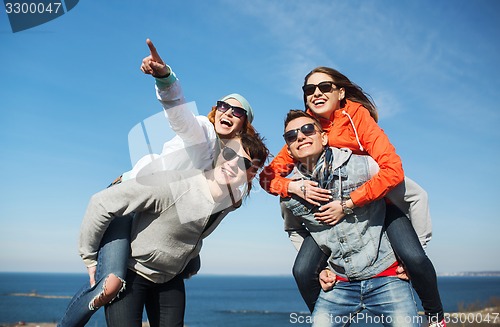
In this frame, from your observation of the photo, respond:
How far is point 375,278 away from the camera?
330 cm

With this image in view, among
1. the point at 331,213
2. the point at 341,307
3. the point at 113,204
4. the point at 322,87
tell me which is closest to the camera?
the point at 113,204

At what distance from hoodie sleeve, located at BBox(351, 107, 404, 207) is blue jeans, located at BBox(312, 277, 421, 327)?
27.8 inches

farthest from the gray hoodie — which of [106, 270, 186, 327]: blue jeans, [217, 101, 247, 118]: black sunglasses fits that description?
[217, 101, 247, 118]: black sunglasses

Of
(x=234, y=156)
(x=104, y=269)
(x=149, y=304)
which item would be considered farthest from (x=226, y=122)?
(x=149, y=304)

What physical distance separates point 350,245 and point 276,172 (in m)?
0.94

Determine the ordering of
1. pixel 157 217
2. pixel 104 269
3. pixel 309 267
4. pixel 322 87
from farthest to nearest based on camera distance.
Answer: pixel 322 87, pixel 309 267, pixel 157 217, pixel 104 269

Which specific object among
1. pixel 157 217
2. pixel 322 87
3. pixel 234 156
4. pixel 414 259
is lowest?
pixel 414 259

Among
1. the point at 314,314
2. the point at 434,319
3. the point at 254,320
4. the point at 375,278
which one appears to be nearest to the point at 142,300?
the point at 314,314

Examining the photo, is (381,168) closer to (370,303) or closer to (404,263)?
(404,263)

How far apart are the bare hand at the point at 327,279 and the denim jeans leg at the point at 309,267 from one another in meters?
0.04

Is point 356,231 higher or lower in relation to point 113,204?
lower

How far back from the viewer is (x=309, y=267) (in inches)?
138

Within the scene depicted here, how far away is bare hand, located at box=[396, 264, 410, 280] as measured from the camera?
3.26 metres

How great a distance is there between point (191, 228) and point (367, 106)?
200 cm
